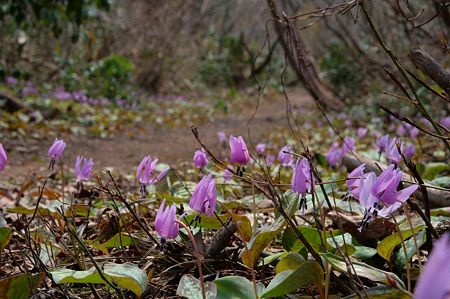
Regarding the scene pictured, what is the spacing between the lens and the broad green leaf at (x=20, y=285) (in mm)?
1194

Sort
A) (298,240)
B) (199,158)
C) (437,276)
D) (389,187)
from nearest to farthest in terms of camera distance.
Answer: (437,276) → (389,187) → (298,240) → (199,158)

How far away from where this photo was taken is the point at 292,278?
42.8 inches

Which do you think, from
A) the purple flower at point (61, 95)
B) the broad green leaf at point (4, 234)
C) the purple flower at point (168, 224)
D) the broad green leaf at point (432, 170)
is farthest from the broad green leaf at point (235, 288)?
the purple flower at point (61, 95)

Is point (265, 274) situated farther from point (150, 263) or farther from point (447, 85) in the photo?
point (447, 85)

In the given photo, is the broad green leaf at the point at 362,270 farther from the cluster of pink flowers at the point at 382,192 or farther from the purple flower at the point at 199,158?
the purple flower at the point at 199,158

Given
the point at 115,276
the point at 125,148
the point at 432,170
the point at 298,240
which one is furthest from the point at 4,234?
the point at 125,148

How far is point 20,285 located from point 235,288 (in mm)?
444

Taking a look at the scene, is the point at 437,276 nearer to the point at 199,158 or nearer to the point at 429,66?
the point at 429,66

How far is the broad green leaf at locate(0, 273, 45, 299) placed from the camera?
3.92 feet

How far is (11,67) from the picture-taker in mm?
9641

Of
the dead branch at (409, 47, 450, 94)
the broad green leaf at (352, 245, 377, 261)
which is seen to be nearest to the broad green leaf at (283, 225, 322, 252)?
the broad green leaf at (352, 245, 377, 261)

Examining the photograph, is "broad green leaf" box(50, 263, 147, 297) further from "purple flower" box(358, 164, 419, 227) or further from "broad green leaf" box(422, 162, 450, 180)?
"broad green leaf" box(422, 162, 450, 180)

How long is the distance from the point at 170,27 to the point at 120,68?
4.60 m

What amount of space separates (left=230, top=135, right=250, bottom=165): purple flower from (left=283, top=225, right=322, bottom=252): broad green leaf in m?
0.20
